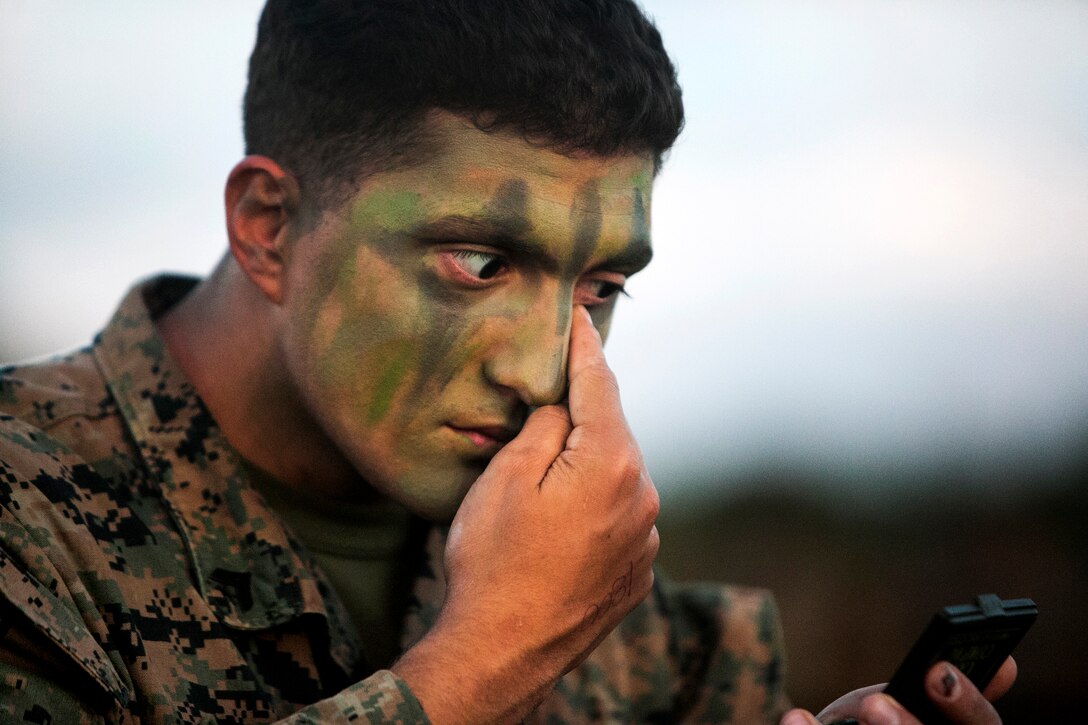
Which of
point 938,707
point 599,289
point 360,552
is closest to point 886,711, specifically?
point 938,707

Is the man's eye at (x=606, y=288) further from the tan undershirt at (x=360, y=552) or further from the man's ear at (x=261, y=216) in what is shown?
the tan undershirt at (x=360, y=552)

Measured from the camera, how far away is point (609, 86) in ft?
8.91

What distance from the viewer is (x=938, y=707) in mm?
2395

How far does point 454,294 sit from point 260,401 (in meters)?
0.77

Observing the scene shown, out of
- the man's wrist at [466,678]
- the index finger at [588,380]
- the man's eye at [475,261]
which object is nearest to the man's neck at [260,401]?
the man's eye at [475,261]

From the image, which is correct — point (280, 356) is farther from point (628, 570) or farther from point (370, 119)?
point (628, 570)

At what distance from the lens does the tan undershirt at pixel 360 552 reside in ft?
10.3

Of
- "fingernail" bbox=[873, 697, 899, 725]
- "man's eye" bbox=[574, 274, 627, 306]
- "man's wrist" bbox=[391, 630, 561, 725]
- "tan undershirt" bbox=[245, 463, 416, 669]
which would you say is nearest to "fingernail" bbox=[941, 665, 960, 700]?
"fingernail" bbox=[873, 697, 899, 725]

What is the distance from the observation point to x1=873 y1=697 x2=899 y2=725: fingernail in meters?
2.30

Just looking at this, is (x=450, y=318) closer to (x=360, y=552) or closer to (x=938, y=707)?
(x=360, y=552)

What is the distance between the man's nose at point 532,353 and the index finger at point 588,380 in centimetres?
5

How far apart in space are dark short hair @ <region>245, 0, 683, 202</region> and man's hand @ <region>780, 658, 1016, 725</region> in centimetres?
135

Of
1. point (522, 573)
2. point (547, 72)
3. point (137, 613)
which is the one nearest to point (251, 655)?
point (137, 613)

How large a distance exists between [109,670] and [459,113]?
1.41m
